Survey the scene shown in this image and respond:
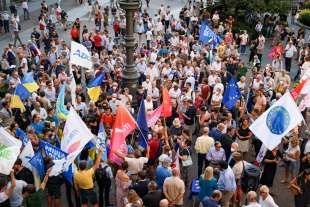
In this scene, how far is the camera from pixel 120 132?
10.3 meters

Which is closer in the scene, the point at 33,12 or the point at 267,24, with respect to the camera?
the point at 267,24

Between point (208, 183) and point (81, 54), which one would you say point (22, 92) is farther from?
point (208, 183)

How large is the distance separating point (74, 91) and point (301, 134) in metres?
7.08

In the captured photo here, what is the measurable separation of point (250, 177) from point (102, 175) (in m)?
3.27

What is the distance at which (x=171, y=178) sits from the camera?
919cm

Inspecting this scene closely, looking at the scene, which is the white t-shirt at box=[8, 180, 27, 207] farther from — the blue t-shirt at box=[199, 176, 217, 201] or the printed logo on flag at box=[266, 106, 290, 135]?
the printed logo on flag at box=[266, 106, 290, 135]

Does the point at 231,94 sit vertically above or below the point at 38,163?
above

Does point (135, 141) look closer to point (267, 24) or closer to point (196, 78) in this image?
point (196, 78)

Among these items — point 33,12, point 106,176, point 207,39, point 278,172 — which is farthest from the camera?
point 33,12

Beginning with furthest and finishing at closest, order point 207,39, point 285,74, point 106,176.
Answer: point 207,39 → point 285,74 → point 106,176

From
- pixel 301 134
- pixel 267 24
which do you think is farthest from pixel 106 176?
pixel 267 24

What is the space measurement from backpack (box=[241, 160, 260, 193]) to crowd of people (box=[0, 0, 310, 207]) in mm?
58

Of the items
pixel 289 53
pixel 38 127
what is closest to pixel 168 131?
pixel 38 127

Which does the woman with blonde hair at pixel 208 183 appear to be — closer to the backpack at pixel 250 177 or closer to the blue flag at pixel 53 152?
the backpack at pixel 250 177
